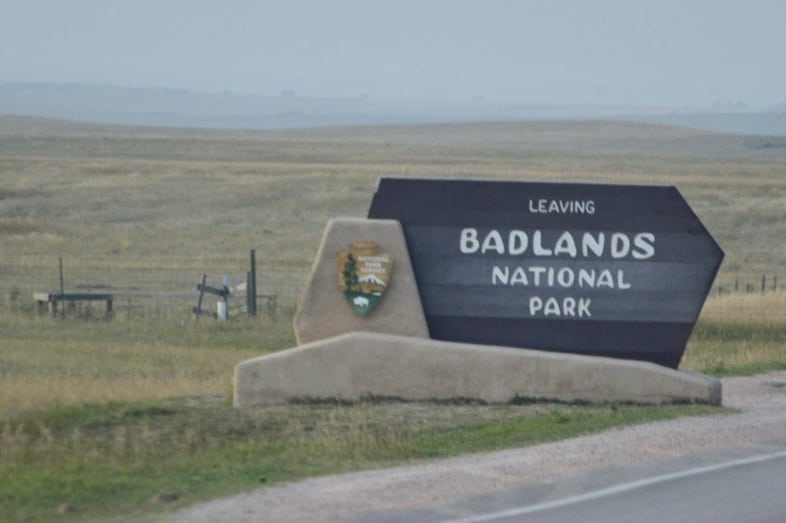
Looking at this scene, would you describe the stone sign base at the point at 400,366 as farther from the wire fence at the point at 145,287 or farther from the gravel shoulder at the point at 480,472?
the wire fence at the point at 145,287

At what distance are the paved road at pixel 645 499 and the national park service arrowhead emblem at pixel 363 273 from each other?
466cm

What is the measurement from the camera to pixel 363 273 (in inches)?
667

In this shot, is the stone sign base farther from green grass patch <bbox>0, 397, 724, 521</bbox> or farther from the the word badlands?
the the word badlands

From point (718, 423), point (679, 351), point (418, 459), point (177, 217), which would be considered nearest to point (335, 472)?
A: point (418, 459)

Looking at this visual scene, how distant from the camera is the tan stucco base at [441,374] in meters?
16.5

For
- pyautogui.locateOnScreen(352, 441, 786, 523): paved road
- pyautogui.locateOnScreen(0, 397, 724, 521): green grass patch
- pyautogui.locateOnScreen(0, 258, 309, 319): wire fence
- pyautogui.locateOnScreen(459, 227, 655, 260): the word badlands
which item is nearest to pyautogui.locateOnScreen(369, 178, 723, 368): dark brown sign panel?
pyautogui.locateOnScreen(459, 227, 655, 260): the word badlands

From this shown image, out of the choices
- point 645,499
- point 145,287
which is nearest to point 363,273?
point 645,499

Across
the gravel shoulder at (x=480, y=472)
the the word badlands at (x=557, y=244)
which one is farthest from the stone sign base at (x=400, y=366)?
the gravel shoulder at (x=480, y=472)

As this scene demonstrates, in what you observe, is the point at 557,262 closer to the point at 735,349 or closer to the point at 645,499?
the point at 645,499

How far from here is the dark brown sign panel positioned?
55.8ft

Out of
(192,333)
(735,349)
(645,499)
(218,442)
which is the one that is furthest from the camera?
(192,333)

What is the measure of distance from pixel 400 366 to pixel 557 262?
6.41 ft

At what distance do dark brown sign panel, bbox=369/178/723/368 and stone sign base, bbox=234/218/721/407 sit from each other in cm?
28

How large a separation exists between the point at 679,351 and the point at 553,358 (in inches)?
54.1
